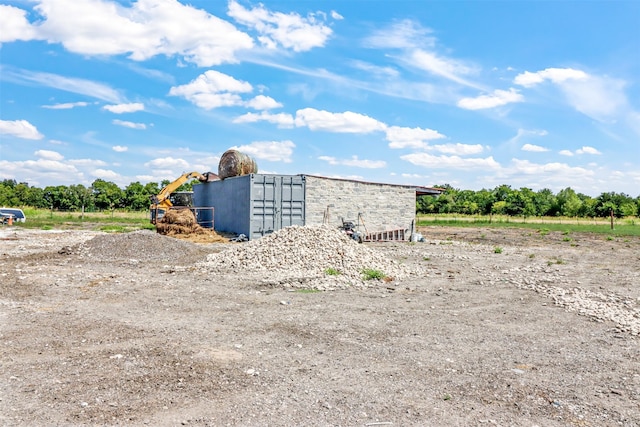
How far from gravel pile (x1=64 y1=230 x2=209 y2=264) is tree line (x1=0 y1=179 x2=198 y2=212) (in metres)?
46.5

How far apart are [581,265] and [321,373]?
47.9 feet

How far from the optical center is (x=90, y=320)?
859 centimetres

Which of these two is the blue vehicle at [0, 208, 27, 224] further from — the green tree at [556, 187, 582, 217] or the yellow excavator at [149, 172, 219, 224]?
the green tree at [556, 187, 582, 217]

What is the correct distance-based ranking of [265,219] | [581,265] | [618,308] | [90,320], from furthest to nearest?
[265,219] → [581,265] → [618,308] → [90,320]

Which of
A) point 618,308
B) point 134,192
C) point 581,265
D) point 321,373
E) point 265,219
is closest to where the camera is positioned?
point 321,373

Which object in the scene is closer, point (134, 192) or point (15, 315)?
point (15, 315)

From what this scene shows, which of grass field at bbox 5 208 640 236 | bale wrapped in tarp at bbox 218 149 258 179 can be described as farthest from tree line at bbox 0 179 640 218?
bale wrapped in tarp at bbox 218 149 258 179

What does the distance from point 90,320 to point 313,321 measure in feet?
12.6

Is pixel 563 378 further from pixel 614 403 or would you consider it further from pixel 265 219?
pixel 265 219

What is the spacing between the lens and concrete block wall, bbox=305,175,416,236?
2598 cm

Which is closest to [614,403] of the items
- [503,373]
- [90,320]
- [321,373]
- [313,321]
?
[503,373]

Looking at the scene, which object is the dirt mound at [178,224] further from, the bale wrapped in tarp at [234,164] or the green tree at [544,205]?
the green tree at [544,205]

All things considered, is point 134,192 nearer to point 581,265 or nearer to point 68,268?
point 68,268

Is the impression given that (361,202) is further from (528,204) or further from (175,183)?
(528,204)
